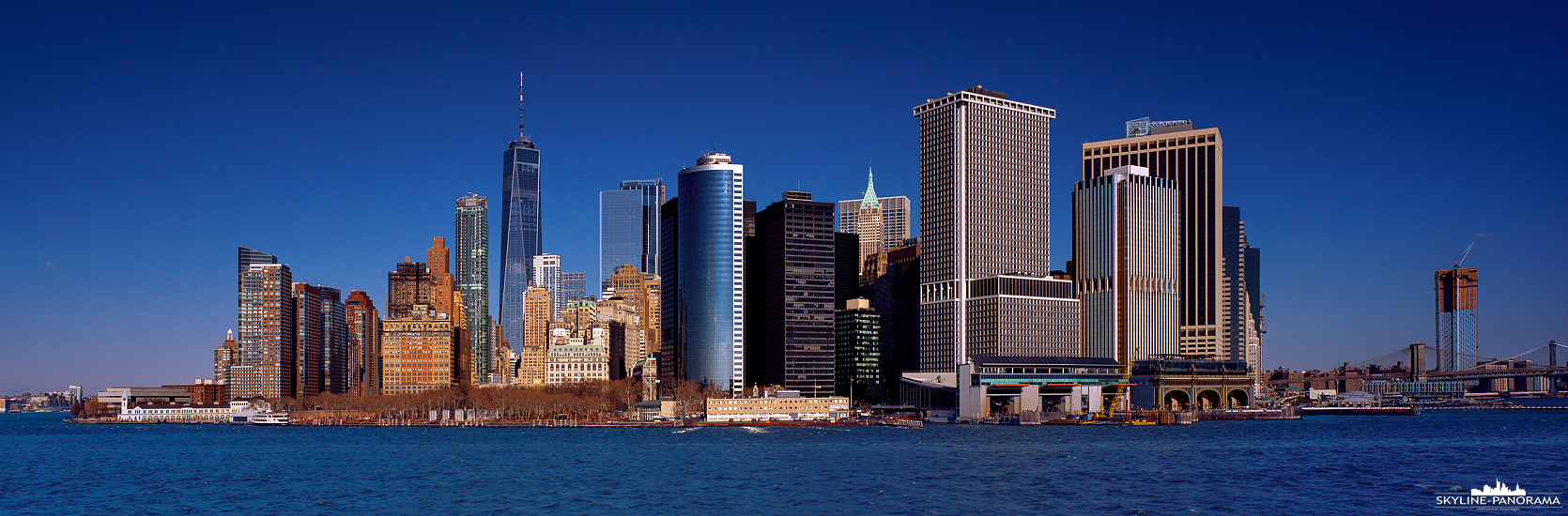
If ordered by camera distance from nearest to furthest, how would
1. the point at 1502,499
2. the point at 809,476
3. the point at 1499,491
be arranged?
the point at 1502,499 → the point at 1499,491 → the point at 809,476

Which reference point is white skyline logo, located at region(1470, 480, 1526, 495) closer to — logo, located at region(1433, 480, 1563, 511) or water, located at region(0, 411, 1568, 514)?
logo, located at region(1433, 480, 1563, 511)

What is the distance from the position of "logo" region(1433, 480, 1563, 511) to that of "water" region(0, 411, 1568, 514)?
194cm

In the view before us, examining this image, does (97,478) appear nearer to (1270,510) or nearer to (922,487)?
(922,487)

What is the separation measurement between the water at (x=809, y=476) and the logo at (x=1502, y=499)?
194cm

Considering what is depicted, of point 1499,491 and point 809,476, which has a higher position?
point 1499,491

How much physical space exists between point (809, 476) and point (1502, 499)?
173 feet

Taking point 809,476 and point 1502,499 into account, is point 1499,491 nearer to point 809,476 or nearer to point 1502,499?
point 1502,499

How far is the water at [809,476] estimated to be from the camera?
9606 cm

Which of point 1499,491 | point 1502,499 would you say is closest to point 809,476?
point 1499,491

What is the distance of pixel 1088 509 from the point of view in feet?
295

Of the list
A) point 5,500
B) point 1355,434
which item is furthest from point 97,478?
point 1355,434

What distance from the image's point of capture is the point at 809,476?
387ft

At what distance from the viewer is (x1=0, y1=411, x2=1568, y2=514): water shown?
9606 cm

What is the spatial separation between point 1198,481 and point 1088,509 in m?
22.7
